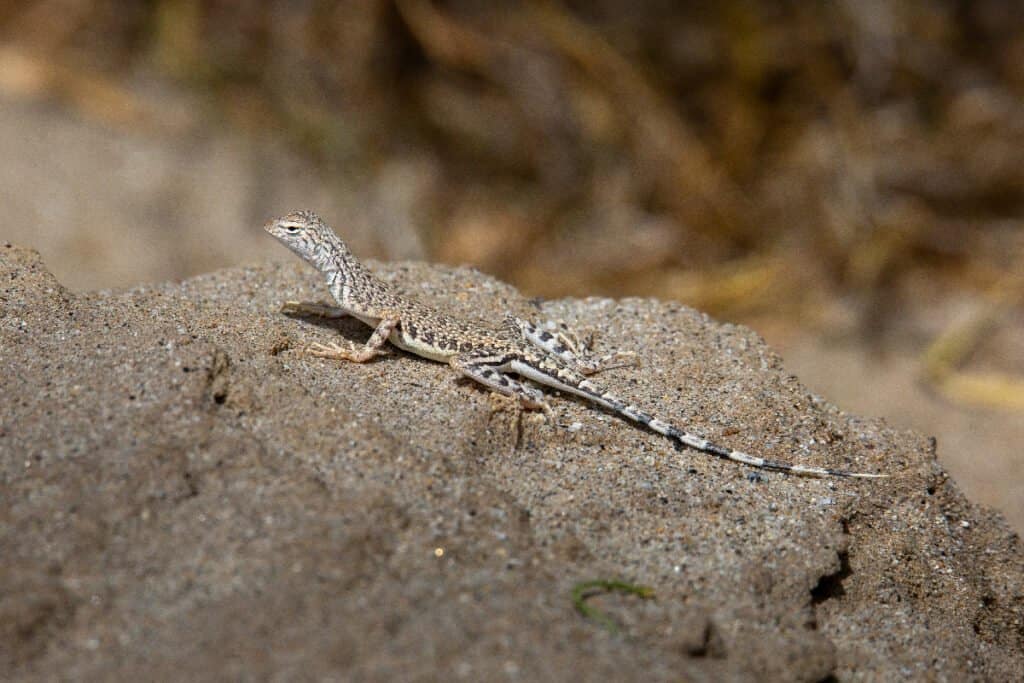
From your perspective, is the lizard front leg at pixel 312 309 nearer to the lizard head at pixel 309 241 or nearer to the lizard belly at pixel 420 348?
the lizard head at pixel 309 241

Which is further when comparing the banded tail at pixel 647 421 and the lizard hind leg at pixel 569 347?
the lizard hind leg at pixel 569 347

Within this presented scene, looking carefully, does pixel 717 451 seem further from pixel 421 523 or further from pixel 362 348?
pixel 362 348

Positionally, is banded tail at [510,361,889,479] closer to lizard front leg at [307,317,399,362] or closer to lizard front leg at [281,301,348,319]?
lizard front leg at [307,317,399,362]

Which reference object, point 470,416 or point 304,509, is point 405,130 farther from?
point 304,509

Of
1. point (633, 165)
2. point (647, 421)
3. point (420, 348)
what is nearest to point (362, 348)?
point (420, 348)

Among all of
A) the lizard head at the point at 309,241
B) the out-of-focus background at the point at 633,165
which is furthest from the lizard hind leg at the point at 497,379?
the out-of-focus background at the point at 633,165

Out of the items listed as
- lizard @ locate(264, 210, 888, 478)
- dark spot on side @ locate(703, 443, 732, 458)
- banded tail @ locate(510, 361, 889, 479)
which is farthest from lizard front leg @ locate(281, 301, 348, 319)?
dark spot on side @ locate(703, 443, 732, 458)

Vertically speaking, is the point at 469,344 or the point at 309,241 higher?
the point at 309,241
